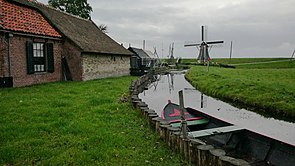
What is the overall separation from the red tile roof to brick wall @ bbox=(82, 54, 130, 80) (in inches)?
124

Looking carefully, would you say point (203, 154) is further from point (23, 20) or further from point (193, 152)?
point (23, 20)

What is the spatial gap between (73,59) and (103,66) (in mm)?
4114

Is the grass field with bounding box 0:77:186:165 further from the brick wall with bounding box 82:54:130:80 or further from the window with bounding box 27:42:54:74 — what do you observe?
the brick wall with bounding box 82:54:130:80

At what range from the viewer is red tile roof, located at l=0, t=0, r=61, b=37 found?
532 inches

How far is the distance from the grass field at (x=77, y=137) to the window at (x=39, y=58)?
6.03 meters

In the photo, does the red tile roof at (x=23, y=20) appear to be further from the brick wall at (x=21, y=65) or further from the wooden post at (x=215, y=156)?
the wooden post at (x=215, y=156)

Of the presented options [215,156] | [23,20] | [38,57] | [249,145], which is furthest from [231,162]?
[23,20]

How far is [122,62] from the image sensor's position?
26.5 metres

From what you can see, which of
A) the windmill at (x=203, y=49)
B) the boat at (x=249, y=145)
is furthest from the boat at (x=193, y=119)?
the windmill at (x=203, y=49)

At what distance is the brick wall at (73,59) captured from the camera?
17797 millimetres

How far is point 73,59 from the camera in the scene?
17984 millimetres

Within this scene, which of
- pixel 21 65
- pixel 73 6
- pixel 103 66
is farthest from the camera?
pixel 73 6

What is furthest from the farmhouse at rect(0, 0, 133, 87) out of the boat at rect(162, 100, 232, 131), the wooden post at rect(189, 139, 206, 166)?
the wooden post at rect(189, 139, 206, 166)

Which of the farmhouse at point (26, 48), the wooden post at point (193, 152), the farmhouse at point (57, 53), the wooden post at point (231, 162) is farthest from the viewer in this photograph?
the farmhouse at point (57, 53)
